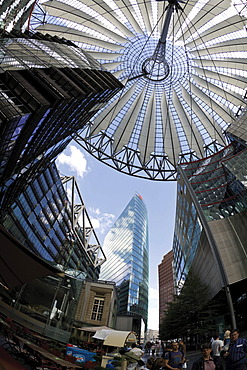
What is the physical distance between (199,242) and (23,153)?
914 inches

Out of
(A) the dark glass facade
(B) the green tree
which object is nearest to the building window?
(A) the dark glass facade

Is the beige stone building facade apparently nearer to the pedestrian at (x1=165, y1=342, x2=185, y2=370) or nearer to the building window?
the building window

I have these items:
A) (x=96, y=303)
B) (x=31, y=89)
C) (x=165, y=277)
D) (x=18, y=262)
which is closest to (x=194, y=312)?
(x=96, y=303)

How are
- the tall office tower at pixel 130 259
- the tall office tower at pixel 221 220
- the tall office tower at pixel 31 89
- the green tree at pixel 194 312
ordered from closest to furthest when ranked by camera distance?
the tall office tower at pixel 31 89 < the tall office tower at pixel 221 220 < the green tree at pixel 194 312 < the tall office tower at pixel 130 259

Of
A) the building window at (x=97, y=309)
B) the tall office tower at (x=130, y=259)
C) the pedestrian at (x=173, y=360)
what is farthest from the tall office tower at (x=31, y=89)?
the tall office tower at (x=130, y=259)

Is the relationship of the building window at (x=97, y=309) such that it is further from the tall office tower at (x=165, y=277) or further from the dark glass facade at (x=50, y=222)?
the tall office tower at (x=165, y=277)

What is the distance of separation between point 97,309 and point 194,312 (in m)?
12.3

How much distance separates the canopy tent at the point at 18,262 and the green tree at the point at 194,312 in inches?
896

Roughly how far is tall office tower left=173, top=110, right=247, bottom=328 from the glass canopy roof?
307cm

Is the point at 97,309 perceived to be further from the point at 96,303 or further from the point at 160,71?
the point at 160,71

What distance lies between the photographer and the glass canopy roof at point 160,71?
1062 inches

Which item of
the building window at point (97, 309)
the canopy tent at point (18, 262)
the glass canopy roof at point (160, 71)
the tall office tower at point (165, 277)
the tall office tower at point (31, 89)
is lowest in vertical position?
the canopy tent at point (18, 262)

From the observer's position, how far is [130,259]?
9412 centimetres

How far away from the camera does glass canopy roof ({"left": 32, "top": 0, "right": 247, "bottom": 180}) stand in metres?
27.0
